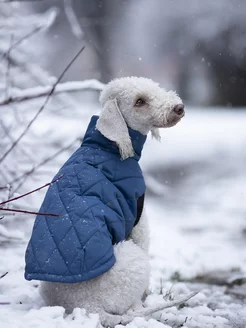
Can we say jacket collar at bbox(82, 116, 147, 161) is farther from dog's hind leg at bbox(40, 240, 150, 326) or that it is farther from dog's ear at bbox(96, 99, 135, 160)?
dog's hind leg at bbox(40, 240, 150, 326)

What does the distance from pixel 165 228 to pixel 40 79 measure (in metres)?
3.11

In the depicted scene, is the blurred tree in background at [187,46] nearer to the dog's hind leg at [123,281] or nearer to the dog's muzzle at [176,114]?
the dog's muzzle at [176,114]

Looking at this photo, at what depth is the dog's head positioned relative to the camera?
9.52ft

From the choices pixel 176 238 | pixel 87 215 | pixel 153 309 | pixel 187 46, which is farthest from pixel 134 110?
pixel 187 46

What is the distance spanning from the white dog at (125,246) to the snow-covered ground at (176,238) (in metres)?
0.11

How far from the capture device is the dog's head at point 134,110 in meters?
2.90

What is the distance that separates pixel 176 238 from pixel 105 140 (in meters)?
3.36

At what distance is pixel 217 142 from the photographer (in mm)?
14828

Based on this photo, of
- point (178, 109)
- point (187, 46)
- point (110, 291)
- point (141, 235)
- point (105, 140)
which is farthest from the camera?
point (187, 46)

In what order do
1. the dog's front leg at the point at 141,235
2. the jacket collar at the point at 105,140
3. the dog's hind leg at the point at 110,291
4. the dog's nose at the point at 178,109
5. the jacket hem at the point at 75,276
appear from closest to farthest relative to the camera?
the jacket hem at the point at 75,276
the dog's hind leg at the point at 110,291
the dog's nose at the point at 178,109
the jacket collar at the point at 105,140
the dog's front leg at the point at 141,235

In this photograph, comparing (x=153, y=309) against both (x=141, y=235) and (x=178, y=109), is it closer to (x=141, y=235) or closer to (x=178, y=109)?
(x=141, y=235)

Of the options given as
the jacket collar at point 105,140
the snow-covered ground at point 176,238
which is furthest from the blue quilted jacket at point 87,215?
the snow-covered ground at point 176,238

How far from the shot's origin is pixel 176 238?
607 cm

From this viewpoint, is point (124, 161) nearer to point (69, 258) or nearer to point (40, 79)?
point (69, 258)
